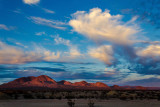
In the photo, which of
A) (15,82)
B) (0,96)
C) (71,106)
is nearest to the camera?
(71,106)

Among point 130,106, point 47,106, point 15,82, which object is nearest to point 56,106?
point 47,106

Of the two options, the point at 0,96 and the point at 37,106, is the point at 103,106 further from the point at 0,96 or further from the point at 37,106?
the point at 0,96

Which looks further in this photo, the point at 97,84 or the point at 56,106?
the point at 97,84

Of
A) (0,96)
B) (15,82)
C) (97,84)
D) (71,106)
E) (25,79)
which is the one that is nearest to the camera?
(71,106)

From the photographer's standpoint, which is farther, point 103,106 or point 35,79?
point 35,79

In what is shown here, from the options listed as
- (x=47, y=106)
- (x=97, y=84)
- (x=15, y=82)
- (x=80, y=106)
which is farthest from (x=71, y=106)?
(x=97, y=84)

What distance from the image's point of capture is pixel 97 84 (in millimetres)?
197875

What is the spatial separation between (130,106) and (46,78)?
167558 mm

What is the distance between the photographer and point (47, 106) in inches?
848

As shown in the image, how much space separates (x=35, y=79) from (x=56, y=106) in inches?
6238

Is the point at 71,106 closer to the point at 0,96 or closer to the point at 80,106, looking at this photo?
the point at 80,106

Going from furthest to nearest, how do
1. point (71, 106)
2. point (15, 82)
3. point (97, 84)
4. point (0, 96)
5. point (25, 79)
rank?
point (97, 84)
point (25, 79)
point (15, 82)
point (0, 96)
point (71, 106)

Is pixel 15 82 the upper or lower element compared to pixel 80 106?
upper

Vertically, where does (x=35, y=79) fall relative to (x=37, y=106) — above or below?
above
